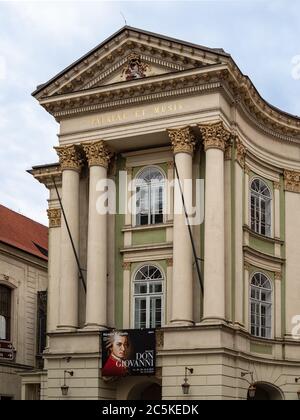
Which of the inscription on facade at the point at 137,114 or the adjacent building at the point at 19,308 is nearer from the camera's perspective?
the inscription on facade at the point at 137,114

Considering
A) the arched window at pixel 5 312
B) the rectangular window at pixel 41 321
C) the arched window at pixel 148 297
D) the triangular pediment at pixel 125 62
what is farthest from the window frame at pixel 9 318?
the triangular pediment at pixel 125 62

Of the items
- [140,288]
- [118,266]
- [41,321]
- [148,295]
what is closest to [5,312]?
[41,321]

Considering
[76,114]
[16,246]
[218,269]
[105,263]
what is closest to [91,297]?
[105,263]

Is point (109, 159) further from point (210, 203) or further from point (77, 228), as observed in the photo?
point (210, 203)

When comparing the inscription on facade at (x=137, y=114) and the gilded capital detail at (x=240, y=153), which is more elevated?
the inscription on facade at (x=137, y=114)

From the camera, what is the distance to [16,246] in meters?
46.5

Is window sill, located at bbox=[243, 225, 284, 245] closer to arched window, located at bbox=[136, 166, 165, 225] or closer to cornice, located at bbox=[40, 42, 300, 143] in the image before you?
arched window, located at bbox=[136, 166, 165, 225]

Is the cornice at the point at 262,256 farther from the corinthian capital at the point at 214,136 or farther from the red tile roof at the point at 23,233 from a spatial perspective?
the red tile roof at the point at 23,233

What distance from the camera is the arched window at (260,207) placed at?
3362 cm

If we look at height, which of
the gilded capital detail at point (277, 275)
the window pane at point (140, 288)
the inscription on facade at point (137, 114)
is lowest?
the window pane at point (140, 288)

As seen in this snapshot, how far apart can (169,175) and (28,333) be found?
61.1 ft

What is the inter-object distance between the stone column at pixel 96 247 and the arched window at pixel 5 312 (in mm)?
14988

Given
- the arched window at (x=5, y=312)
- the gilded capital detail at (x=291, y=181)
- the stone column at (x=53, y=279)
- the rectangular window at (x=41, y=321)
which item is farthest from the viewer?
the rectangular window at (x=41, y=321)

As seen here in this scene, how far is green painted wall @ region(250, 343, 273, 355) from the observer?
31598mm
